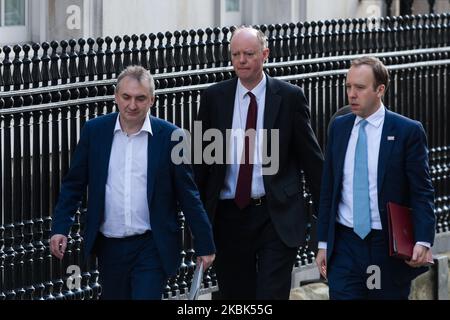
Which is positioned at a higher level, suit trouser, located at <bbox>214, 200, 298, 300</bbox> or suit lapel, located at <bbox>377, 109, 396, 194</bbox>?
suit lapel, located at <bbox>377, 109, 396, 194</bbox>

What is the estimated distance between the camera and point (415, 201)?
36.8 ft

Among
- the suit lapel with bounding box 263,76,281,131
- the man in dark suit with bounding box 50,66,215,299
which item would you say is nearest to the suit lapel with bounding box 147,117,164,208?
the man in dark suit with bounding box 50,66,215,299

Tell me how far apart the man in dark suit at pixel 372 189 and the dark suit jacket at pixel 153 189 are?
0.75 meters

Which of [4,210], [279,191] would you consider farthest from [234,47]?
[4,210]

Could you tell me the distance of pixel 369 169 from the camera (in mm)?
11188

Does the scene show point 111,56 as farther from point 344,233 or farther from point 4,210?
point 344,233

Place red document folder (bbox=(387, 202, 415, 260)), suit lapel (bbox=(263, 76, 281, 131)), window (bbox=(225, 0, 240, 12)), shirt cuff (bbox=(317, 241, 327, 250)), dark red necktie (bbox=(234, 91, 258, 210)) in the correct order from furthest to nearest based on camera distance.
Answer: window (bbox=(225, 0, 240, 12)) < suit lapel (bbox=(263, 76, 281, 131)) < dark red necktie (bbox=(234, 91, 258, 210)) < shirt cuff (bbox=(317, 241, 327, 250)) < red document folder (bbox=(387, 202, 415, 260))

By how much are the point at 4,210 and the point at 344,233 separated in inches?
83.1

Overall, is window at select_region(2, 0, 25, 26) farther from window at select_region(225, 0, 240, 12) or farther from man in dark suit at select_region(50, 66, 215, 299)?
man in dark suit at select_region(50, 66, 215, 299)

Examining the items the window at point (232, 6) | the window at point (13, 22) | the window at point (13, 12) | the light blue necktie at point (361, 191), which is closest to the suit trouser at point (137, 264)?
the light blue necktie at point (361, 191)

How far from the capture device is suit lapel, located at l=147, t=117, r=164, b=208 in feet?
35.4

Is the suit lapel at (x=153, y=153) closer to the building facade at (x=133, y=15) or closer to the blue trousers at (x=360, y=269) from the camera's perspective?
the blue trousers at (x=360, y=269)

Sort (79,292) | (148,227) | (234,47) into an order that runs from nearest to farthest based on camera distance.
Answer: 1. (148,227)
2. (234,47)
3. (79,292)

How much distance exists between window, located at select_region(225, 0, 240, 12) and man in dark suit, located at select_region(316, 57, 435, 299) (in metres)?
9.46
